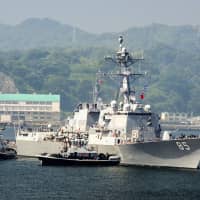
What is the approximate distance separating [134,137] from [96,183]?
43.0 ft

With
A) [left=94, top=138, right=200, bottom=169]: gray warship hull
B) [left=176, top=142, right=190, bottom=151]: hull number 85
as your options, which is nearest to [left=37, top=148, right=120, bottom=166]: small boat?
[left=94, top=138, right=200, bottom=169]: gray warship hull

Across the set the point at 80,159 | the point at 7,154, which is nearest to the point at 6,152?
the point at 7,154

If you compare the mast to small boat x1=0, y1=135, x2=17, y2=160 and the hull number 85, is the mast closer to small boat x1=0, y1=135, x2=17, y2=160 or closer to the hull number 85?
the hull number 85

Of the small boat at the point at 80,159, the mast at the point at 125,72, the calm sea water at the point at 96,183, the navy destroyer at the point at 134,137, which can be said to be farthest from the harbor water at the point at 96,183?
the mast at the point at 125,72

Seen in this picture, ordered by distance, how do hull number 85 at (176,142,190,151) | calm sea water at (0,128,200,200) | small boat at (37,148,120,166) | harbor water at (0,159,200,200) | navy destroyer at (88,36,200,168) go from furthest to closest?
small boat at (37,148,120,166)
navy destroyer at (88,36,200,168)
hull number 85 at (176,142,190,151)
harbor water at (0,159,200,200)
calm sea water at (0,128,200,200)

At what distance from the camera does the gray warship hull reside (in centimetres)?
7656

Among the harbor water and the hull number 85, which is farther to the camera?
the hull number 85

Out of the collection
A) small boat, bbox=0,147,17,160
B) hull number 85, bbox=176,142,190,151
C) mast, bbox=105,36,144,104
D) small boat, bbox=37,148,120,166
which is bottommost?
small boat, bbox=0,147,17,160

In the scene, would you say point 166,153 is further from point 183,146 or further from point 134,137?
point 134,137

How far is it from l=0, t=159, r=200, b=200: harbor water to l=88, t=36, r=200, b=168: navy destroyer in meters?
1.55

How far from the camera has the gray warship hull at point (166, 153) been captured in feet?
251

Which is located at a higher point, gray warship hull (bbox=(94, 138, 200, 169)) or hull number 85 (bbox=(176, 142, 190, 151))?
hull number 85 (bbox=(176, 142, 190, 151))

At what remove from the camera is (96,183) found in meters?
67.8

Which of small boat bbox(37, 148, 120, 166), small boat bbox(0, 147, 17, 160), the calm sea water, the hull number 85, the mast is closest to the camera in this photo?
the calm sea water
